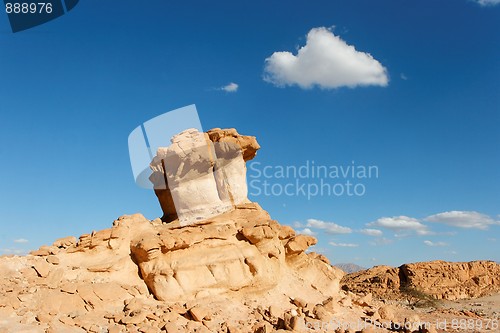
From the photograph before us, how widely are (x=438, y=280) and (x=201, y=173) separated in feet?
92.5

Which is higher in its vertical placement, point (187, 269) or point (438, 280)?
point (187, 269)

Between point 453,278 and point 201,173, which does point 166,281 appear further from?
point 453,278

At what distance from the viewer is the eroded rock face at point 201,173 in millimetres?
14750

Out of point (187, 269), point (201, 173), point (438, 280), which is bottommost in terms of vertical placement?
point (438, 280)

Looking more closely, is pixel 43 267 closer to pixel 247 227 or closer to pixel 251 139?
pixel 247 227

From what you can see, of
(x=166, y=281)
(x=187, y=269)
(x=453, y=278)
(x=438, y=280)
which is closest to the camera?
(x=166, y=281)

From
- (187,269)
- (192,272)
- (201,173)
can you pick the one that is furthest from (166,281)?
(201,173)

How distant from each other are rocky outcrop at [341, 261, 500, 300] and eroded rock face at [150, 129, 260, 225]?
21.7 meters

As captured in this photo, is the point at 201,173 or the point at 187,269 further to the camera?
the point at 201,173

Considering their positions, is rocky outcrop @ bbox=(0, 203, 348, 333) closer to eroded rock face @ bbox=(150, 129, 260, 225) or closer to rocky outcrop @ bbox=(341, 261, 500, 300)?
eroded rock face @ bbox=(150, 129, 260, 225)

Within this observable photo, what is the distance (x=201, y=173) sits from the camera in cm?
1494

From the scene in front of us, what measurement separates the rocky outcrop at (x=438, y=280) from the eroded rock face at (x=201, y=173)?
21690 millimetres

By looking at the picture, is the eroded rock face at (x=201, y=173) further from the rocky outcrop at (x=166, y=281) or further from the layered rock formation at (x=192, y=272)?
the rocky outcrop at (x=166, y=281)

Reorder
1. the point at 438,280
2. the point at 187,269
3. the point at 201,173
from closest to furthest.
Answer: the point at 187,269
the point at 201,173
the point at 438,280
